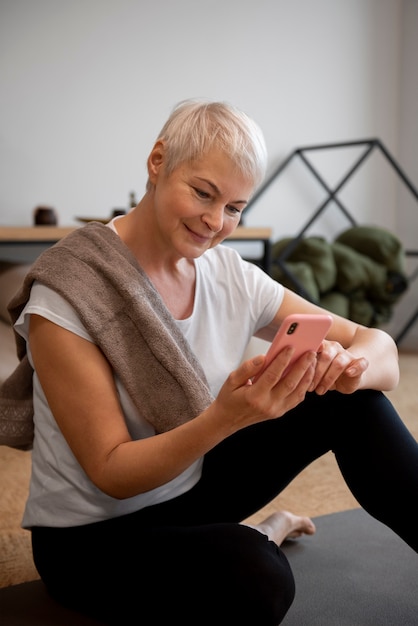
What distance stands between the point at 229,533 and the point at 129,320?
346 mm

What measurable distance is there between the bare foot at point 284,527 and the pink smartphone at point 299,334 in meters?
0.67

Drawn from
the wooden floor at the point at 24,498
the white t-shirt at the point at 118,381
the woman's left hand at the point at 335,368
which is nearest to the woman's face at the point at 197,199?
the white t-shirt at the point at 118,381

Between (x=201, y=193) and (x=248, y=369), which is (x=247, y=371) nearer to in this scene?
(x=248, y=369)

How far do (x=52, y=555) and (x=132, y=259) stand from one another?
1.55 feet

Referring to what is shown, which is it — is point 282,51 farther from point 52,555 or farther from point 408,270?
point 52,555

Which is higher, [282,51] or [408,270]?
[282,51]

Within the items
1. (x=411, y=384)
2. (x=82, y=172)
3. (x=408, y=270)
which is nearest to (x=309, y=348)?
(x=411, y=384)

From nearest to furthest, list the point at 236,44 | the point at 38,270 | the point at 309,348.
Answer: the point at 309,348 < the point at 38,270 < the point at 236,44

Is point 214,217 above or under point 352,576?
above

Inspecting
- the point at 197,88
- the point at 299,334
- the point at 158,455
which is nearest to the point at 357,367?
the point at 299,334

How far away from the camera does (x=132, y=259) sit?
1.23 m

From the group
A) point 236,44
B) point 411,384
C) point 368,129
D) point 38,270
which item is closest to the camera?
point 38,270

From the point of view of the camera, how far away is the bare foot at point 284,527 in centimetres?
159

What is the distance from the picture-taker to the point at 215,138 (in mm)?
1164
